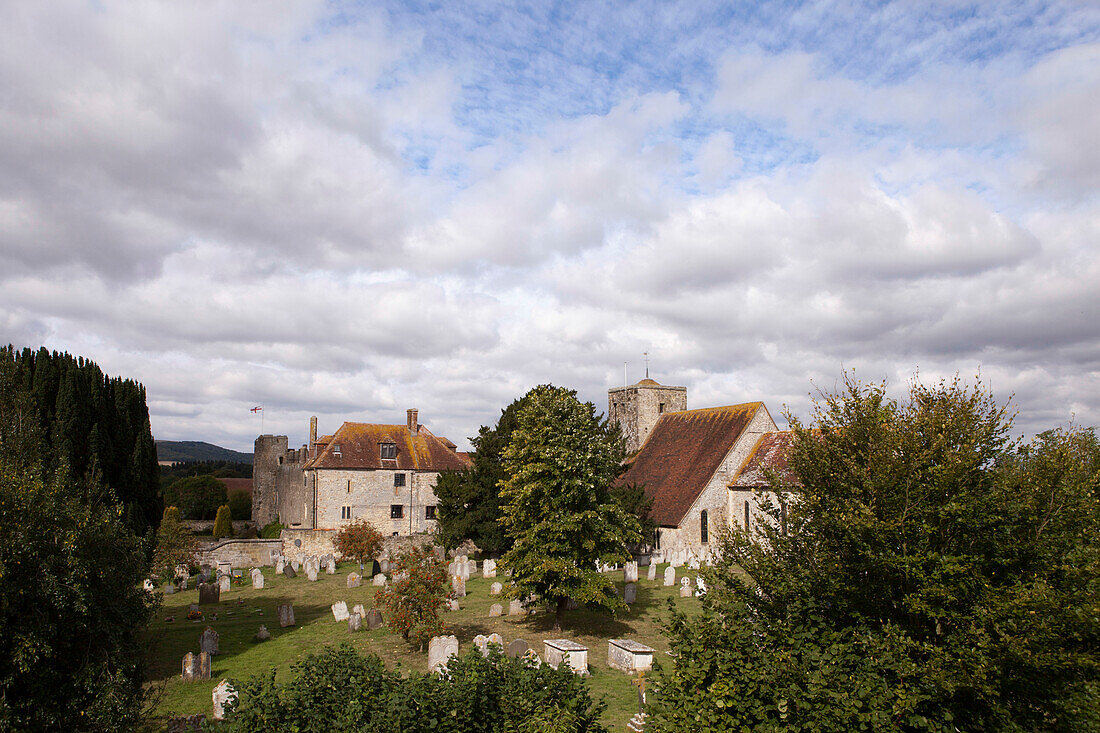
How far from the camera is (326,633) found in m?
21.2

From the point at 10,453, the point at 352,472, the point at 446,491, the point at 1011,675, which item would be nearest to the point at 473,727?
the point at 1011,675

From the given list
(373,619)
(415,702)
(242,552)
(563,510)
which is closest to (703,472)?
(563,510)

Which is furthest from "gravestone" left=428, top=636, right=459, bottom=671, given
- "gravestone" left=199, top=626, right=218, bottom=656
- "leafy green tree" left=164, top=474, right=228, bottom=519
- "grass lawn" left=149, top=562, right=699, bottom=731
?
"leafy green tree" left=164, top=474, right=228, bottom=519

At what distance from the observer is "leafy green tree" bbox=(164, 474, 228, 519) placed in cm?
6325

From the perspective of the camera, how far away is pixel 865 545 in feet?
32.1

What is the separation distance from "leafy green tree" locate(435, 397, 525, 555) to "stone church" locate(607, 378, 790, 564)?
985 cm

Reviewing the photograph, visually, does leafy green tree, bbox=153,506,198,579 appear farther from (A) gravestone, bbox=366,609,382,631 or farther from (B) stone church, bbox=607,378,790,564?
(B) stone church, bbox=607,378,790,564

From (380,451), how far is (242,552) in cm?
1149

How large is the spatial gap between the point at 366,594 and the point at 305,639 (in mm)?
7899

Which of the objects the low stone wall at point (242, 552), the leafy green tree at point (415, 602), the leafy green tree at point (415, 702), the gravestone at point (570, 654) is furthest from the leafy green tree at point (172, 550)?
the leafy green tree at point (415, 702)

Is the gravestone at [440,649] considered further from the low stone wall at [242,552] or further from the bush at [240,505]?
the bush at [240,505]

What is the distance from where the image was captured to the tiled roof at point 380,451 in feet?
151

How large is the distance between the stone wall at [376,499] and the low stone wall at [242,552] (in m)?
4.54

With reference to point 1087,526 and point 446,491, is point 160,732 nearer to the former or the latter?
point 1087,526
